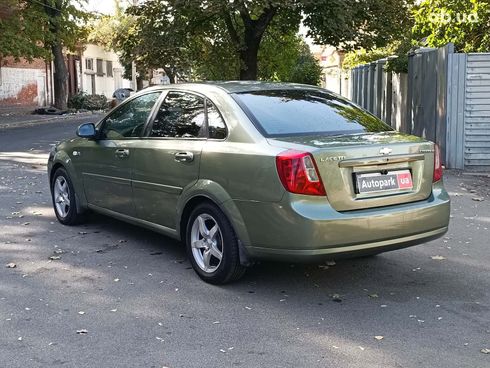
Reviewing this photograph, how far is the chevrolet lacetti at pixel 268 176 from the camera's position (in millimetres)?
4535

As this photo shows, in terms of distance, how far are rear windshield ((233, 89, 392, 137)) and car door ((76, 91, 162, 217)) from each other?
117cm

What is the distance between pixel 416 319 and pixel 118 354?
6.59ft

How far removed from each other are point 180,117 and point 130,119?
0.84 meters

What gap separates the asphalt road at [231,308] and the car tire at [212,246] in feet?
0.39

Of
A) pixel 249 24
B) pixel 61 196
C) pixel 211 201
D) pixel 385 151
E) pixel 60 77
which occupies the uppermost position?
pixel 249 24

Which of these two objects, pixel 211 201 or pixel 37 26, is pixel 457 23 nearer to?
pixel 211 201

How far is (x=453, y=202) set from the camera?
9.01 metres

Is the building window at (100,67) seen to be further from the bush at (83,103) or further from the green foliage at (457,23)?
the green foliage at (457,23)

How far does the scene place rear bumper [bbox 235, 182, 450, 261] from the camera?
4.49 m

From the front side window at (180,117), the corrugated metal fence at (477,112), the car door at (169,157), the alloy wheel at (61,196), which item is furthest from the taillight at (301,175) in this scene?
the corrugated metal fence at (477,112)

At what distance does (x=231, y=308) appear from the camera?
185 inches

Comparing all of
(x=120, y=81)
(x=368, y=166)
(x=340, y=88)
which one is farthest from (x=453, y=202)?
(x=120, y=81)

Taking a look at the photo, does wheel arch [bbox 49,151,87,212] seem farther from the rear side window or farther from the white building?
the white building

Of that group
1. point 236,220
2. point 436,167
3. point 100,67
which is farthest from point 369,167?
point 100,67
